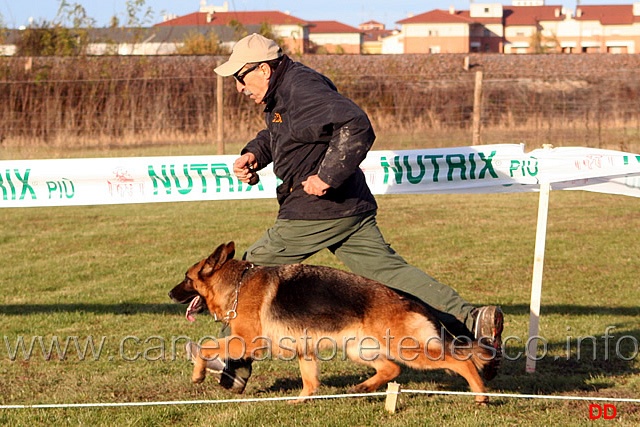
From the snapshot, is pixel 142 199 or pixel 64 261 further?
pixel 64 261

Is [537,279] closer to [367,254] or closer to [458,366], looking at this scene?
[458,366]

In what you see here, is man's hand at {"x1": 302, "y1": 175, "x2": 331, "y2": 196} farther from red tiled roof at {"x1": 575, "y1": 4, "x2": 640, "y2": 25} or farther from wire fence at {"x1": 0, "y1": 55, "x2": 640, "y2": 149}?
red tiled roof at {"x1": 575, "y1": 4, "x2": 640, "y2": 25}

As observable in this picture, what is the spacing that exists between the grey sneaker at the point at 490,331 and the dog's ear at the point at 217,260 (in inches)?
61.2

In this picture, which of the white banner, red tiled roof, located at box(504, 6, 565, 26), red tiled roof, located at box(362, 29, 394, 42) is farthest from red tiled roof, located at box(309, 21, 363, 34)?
the white banner

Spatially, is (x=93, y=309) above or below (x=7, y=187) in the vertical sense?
below

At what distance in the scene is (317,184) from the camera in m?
4.70

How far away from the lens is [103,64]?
66.4 ft

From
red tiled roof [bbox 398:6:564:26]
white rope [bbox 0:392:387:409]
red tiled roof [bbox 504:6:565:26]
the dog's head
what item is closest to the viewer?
white rope [bbox 0:392:387:409]

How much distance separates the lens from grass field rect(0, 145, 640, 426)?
16.3 feet

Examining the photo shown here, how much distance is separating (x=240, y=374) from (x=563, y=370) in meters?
2.36

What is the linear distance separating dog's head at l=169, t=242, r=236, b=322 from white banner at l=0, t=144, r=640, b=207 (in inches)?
63.2

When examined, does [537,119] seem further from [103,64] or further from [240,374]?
[240,374]

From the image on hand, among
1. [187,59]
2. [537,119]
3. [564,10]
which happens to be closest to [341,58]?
[187,59]

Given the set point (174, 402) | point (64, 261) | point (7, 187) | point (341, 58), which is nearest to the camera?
point (174, 402)
